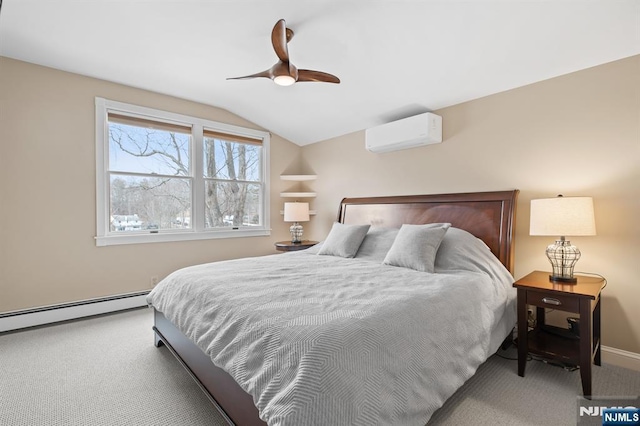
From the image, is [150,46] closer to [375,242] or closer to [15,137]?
[15,137]

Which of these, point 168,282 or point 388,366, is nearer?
point 388,366

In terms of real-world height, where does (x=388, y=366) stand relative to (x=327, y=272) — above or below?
below

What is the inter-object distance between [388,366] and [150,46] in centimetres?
329

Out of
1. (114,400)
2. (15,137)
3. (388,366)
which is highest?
(15,137)

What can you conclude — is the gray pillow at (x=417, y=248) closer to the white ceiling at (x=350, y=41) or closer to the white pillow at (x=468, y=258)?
the white pillow at (x=468, y=258)

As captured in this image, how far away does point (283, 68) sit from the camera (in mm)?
2303

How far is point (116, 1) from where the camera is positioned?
2322mm

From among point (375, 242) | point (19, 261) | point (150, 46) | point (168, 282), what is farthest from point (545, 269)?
point (19, 261)

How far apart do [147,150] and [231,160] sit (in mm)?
1108

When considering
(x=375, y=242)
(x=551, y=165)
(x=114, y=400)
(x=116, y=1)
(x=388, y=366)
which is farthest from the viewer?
(x=375, y=242)

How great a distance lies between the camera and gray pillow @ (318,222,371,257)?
3.17 metres

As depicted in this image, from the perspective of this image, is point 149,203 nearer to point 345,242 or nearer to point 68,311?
point 68,311

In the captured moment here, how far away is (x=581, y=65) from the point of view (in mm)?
2436

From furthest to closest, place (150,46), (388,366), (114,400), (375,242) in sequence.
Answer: (375,242)
(150,46)
(114,400)
(388,366)
